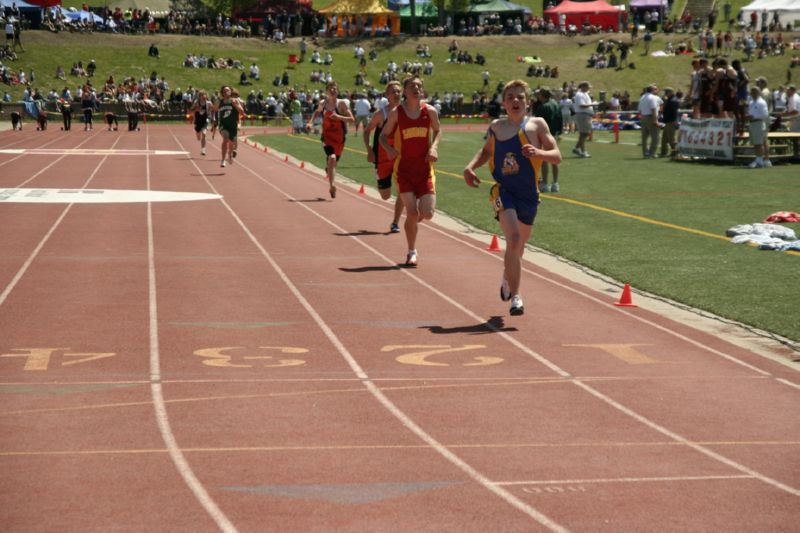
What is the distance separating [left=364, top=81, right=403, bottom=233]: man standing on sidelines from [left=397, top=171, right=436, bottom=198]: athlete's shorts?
112cm

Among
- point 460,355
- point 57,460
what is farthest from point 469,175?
point 57,460

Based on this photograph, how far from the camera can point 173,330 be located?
11.2 m

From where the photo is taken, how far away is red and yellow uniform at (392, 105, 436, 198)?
15.0m

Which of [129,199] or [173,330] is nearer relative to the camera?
[173,330]

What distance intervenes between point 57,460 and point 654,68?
3104 inches

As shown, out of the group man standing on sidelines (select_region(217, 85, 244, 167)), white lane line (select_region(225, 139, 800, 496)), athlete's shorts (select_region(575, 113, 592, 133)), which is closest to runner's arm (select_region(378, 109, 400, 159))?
white lane line (select_region(225, 139, 800, 496))

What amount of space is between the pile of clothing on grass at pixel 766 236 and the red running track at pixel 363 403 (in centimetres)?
348

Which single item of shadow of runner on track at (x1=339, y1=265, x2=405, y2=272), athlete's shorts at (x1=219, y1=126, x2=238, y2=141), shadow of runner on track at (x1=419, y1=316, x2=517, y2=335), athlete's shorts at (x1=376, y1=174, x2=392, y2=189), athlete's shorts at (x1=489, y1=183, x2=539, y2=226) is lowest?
shadow of runner on track at (x1=339, y1=265, x2=405, y2=272)

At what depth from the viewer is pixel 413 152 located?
49.3 feet

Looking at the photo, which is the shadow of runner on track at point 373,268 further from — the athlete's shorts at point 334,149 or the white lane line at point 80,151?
the white lane line at point 80,151

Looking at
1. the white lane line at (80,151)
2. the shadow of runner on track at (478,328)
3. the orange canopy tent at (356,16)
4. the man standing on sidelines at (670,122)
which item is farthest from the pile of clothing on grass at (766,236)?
the orange canopy tent at (356,16)

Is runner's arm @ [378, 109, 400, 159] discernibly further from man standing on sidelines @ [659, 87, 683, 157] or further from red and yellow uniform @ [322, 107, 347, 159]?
man standing on sidelines @ [659, 87, 683, 157]

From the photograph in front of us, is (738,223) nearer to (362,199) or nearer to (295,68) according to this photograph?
(362,199)

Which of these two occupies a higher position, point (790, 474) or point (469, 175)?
point (469, 175)
